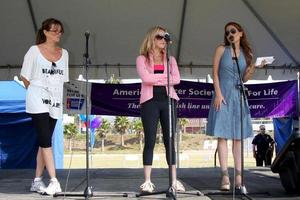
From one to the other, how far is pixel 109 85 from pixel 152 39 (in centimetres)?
516

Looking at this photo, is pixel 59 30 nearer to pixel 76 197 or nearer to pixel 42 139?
pixel 42 139

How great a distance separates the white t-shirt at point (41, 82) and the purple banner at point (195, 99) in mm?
4873

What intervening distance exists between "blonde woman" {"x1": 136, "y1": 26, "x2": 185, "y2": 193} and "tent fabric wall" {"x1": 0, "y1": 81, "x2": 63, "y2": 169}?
6.67 m

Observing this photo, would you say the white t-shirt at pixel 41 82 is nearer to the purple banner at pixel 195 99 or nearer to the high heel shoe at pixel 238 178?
the high heel shoe at pixel 238 178

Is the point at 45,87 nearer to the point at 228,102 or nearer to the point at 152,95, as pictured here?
the point at 152,95

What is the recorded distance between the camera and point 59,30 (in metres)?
4.56

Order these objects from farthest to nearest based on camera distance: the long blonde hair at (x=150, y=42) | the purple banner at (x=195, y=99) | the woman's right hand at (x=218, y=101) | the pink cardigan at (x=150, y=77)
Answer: the purple banner at (x=195, y=99) → the woman's right hand at (x=218, y=101) → the long blonde hair at (x=150, y=42) → the pink cardigan at (x=150, y=77)

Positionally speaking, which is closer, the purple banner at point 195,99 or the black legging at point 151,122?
the black legging at point 151,122

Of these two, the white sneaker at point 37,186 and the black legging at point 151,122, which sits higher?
the black legging at point 151,122

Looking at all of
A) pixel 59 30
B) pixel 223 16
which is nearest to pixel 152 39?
pixel 59 30

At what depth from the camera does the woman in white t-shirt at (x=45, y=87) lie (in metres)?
4.43

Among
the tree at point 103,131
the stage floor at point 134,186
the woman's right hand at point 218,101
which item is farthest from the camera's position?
the tree at point 103,131

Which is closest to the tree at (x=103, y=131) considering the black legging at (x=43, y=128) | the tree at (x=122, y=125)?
the tree at (x=122, y=125)

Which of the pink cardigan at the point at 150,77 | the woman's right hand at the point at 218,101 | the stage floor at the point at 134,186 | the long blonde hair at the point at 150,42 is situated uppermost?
the long blonde hair at the point at 150,42
